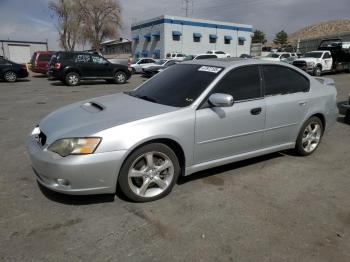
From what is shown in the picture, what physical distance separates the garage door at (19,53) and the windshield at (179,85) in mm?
53520

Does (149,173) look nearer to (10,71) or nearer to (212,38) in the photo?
(10,71)

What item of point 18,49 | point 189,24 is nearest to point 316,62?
point 189,24

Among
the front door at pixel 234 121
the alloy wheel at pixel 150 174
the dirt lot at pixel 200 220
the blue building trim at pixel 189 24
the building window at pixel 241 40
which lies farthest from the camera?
the building window at pixel 241 40

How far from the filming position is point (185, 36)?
146ft

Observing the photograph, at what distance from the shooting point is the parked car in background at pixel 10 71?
1858 centimetres

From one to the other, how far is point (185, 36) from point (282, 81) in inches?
1636

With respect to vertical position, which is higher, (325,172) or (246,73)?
(246,73)

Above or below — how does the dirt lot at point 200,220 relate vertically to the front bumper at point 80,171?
below

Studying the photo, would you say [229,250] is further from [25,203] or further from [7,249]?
[25,203]

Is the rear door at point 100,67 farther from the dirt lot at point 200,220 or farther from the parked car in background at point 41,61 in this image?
the dirt lot at point 200,220

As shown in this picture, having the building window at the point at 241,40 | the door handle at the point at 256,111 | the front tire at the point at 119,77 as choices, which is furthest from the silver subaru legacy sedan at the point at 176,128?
the building window at the point at 241,40

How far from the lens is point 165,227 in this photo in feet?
10.4

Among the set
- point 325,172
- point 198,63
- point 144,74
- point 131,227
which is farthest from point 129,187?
point 144,74

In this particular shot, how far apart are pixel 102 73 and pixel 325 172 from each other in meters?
15.1
